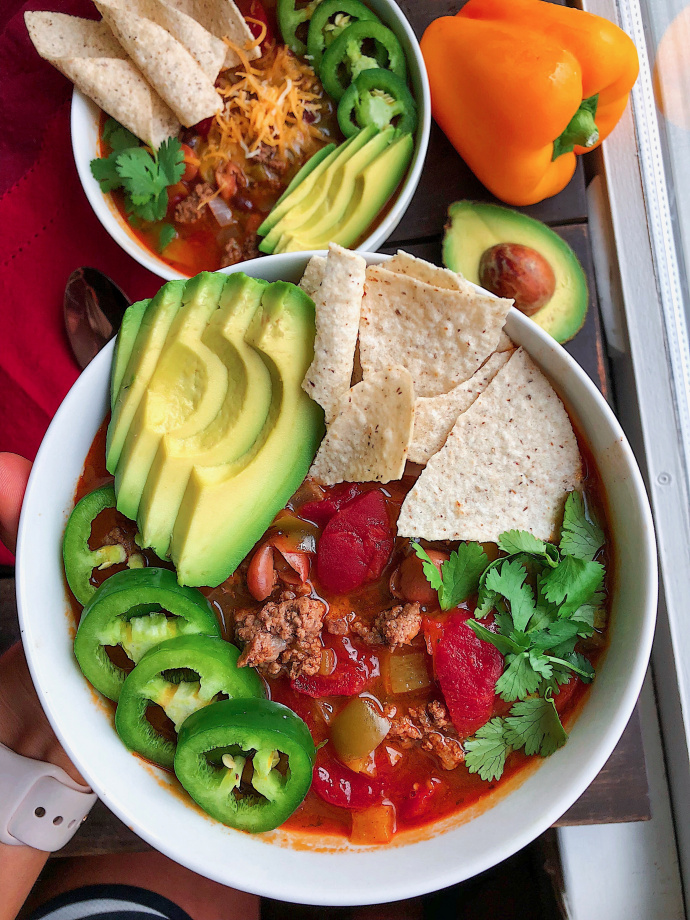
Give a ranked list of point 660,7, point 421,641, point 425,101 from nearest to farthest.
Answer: point 421,641
point 425,101
point 660,7

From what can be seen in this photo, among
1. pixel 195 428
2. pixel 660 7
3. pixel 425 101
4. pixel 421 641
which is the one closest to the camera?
pixel 195 428

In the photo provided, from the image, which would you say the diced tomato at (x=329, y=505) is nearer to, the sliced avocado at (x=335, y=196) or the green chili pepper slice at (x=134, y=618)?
the green chili pepper slice at (x=134, y=618)

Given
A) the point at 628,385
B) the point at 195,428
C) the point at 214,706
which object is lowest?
the point at 628,385

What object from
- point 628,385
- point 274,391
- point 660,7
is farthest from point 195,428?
point 660,7

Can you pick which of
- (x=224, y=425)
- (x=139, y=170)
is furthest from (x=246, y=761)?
(x=139, y=170)

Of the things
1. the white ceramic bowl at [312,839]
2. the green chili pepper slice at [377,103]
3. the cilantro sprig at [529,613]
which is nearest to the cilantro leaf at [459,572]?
the cilantro sprig at [529,613]

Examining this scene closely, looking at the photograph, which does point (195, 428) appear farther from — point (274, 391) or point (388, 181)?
point (388, 181)
